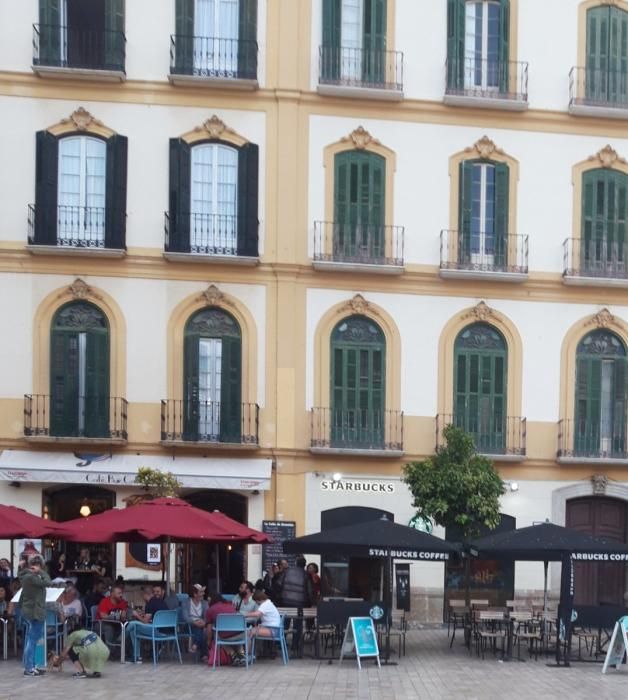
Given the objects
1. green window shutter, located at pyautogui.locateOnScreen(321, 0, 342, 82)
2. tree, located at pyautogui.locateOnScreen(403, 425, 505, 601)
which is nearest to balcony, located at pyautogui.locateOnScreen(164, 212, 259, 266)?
green window shutter, located at pyautogui.locateOnScreen(321, 0, 342, 82)

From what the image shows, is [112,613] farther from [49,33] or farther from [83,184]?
[49,33]

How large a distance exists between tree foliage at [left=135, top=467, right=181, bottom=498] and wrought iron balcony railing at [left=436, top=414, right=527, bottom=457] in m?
6.07

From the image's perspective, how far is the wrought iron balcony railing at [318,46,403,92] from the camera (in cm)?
2788

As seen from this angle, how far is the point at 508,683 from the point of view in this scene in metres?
17.8

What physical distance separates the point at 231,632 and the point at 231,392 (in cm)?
902

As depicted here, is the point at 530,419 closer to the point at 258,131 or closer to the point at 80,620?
the point at 258,131

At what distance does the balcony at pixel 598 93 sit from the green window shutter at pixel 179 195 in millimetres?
8505

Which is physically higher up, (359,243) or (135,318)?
(359,243)

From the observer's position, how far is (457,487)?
24.6 metres

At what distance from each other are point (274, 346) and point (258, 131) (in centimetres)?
464

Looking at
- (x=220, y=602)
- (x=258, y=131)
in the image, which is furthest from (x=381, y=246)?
(x=220, y=602)

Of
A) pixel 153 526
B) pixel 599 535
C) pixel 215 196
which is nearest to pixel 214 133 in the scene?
pixel 215 196

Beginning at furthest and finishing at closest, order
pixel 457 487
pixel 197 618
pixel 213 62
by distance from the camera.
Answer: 1. pixel 213 62
2. pixel 457 487
3. pixel 197 618

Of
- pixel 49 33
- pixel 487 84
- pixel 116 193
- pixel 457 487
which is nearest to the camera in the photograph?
pixel 457 487
